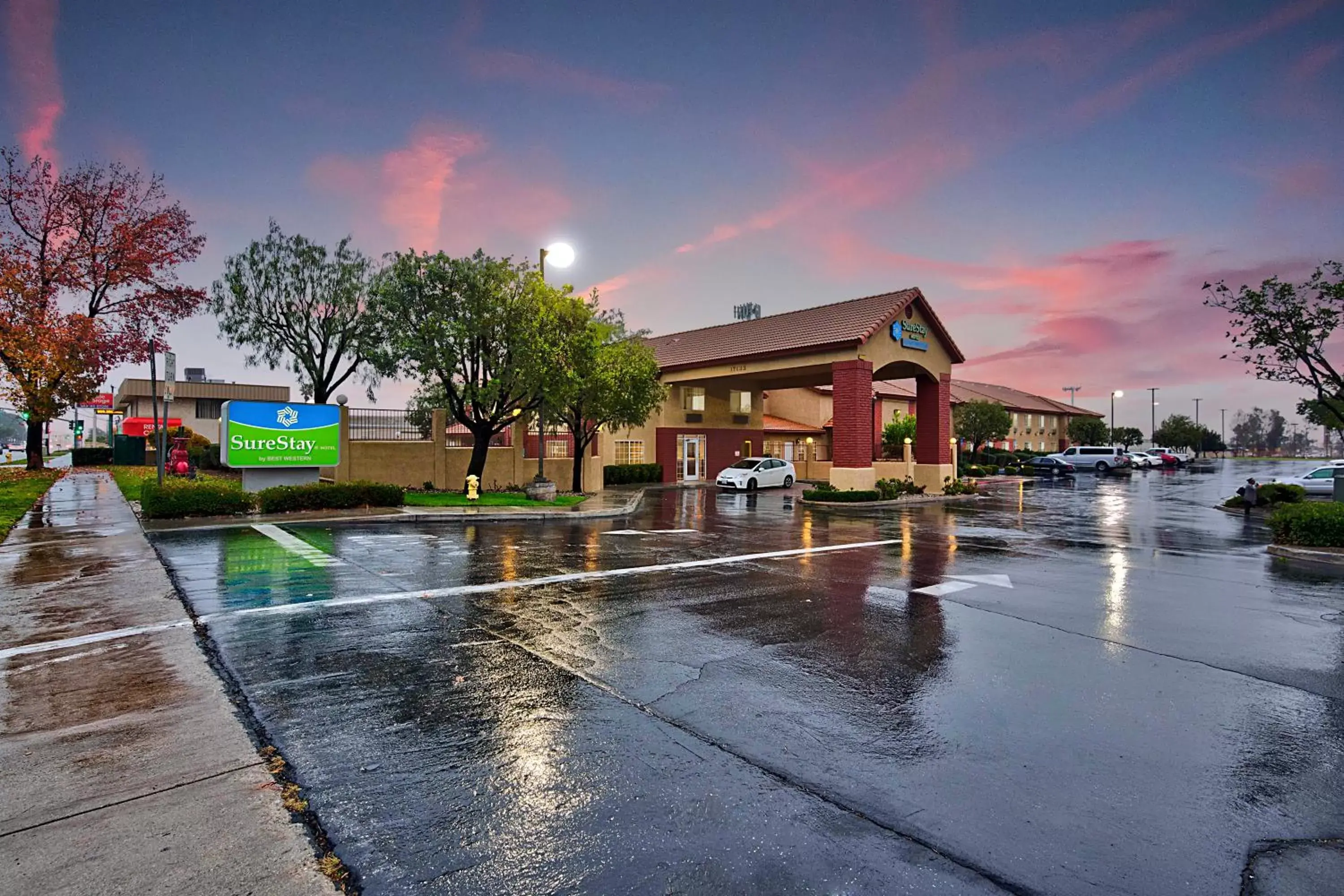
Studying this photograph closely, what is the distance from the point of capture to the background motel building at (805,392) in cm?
2841

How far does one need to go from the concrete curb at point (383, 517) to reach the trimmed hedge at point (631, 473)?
13816 millimetres

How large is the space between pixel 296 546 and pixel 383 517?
502 centimetres

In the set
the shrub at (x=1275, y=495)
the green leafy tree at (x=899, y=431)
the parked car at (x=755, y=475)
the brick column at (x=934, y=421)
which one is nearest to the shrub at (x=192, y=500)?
the parked car at (x=755, y=475)

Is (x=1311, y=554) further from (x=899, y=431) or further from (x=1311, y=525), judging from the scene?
(x=899, y=431)

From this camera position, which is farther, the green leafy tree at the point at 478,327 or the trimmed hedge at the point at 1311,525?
the green leafy tree at the point at 478,327

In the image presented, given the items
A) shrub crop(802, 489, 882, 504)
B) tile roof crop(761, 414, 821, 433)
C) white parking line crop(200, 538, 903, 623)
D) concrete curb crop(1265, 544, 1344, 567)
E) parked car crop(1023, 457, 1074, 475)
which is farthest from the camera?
parked car crop(1023, 457, 1074, 475)

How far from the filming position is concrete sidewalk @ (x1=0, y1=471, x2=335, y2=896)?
3021 millimetres

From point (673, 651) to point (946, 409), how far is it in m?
29.7

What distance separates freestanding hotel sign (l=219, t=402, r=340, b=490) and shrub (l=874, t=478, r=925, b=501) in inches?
763

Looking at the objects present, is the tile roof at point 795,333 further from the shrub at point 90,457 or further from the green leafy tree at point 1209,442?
the green leafy tree at point 1209,442

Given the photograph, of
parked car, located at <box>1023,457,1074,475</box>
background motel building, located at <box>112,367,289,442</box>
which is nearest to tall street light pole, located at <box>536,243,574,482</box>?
background motel building, located at <box>112,367,289,442</box>

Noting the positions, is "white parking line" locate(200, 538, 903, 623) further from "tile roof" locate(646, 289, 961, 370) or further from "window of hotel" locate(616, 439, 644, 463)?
"window of hotel" locate(616, 439, 644, 463)

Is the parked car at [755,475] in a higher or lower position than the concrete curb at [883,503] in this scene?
higher

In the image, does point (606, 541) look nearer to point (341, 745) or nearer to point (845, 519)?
point (845, 519)
